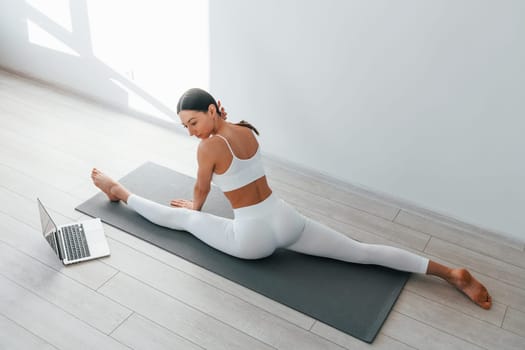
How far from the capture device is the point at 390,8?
275 centimetres

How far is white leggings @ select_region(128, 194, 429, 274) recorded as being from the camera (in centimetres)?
246

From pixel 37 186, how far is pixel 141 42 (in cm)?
116

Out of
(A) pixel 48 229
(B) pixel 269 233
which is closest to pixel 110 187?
(A) pixel 48 229

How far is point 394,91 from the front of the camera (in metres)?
2.91

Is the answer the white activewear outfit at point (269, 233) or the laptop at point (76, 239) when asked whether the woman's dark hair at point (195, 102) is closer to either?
the white activewear outfit at point (269, 233)

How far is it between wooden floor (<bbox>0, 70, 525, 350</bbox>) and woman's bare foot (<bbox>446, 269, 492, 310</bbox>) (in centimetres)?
4

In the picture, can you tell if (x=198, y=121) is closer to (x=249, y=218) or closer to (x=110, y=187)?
(x=249, y=218)

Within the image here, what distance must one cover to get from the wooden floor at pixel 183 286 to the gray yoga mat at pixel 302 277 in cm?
5

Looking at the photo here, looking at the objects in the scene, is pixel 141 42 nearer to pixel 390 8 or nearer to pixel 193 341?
pixel 390 8

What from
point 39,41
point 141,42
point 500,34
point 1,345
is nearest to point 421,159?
point 500,34

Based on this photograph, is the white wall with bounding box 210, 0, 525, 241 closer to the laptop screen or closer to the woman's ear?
the woman's ear

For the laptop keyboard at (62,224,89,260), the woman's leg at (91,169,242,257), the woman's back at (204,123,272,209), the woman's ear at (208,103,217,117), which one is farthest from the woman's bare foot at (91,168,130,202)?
the woman's ear at (208,103,217,117)

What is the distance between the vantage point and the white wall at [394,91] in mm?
2664

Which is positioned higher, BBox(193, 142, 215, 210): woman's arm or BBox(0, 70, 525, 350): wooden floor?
BBox(193, 142, 215, 210): woman's arm
